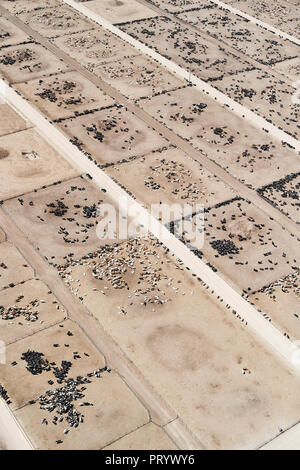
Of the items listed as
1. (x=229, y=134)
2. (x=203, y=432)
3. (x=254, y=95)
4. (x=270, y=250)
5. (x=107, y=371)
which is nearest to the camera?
(x=203, y=432)

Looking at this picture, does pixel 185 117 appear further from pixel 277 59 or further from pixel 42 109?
pixel 277 59

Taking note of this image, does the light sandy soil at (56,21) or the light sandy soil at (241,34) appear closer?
the light sandy soil at (241,34)

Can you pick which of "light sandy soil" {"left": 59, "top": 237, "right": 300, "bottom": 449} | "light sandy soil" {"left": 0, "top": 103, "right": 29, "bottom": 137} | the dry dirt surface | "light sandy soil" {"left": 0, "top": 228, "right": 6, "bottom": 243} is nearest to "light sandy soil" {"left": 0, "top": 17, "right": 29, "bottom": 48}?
"light sandy soil" {"left": 0, "top": 103, "right": 29, "bottom": 137}

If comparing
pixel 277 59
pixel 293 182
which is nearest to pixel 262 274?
pixel 293 182

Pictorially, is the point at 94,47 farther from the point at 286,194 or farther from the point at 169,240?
the point at 169,240

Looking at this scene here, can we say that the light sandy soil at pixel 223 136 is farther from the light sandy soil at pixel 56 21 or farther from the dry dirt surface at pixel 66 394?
the dry dirt surface at pixel 66 394

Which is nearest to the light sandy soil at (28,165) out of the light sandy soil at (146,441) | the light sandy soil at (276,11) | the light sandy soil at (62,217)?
the light sandy soil at (62,217)
